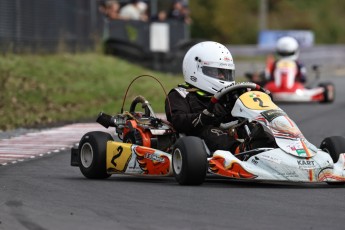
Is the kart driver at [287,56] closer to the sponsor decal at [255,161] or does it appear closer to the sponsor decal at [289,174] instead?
the sponsor decal at [255,161]

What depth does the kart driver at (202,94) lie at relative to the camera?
10203mm

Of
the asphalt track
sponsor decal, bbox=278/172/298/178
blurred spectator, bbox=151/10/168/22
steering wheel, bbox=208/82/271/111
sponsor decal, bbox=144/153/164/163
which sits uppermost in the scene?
blurred spectator, bbox=151/10/168/22

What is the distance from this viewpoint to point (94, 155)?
Result: 10.5 metres

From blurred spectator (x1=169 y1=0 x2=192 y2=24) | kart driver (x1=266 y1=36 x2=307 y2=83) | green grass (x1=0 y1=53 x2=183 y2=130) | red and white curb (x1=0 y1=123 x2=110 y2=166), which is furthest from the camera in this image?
blurred spectator (x1=169 y1=0 x2=192 y2=24)

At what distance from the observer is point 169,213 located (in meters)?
8.02

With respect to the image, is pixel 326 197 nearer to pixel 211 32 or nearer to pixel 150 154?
pixel 150 154

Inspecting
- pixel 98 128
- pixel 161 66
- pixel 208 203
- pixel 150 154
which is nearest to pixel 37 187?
pixel 150 154

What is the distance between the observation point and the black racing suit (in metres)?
10.1

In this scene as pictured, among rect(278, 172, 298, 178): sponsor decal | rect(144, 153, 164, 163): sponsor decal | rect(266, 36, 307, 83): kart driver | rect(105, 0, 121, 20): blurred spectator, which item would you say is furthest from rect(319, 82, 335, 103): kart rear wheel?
rect(278, 172, 298, 178): sponsor decal

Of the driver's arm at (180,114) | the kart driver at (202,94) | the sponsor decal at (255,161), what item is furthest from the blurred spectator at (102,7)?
the sponsor decal at (255,161)

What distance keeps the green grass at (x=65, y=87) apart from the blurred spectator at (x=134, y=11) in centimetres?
546

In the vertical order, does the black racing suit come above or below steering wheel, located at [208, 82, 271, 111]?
below

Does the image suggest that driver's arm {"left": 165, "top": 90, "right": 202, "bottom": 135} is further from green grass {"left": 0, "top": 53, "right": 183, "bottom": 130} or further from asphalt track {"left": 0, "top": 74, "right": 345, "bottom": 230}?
green grass {"left": 0, "top": 53, "right": 183, "bottom": 130}

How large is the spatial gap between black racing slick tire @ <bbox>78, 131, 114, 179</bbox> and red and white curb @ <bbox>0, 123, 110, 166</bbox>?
1572 mm
